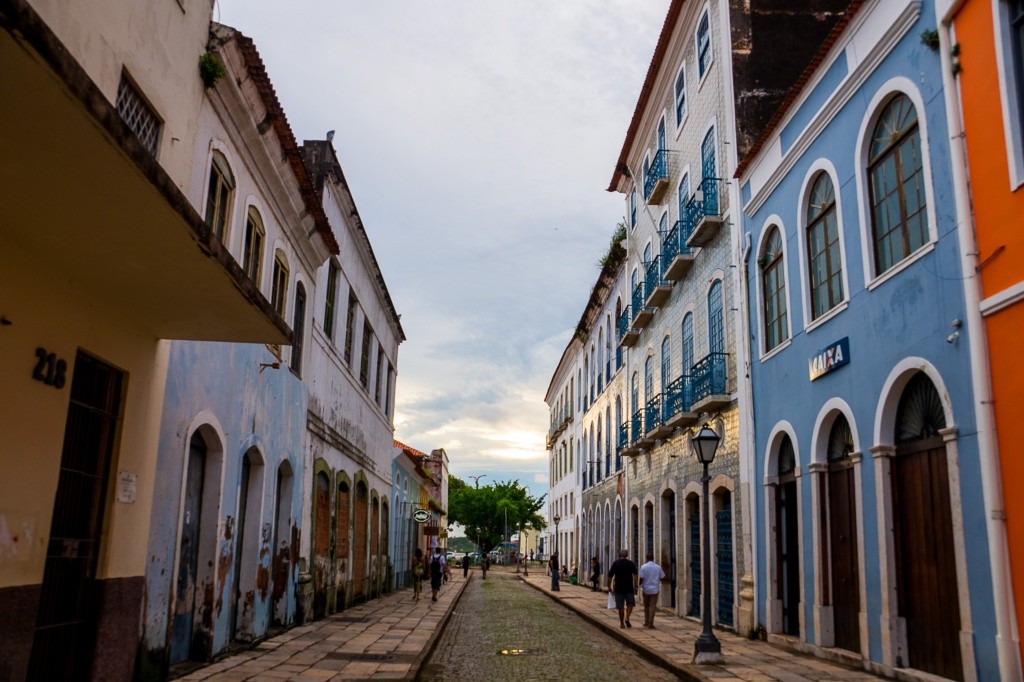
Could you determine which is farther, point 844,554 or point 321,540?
point 321,540

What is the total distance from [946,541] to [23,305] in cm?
869

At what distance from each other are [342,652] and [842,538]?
684cm

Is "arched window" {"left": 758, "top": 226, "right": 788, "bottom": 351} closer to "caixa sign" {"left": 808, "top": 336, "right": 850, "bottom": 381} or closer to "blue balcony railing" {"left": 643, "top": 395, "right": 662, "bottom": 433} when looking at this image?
"caixa sign" {"left": 808, "top": 336, "right": 850, "bottom": 381}

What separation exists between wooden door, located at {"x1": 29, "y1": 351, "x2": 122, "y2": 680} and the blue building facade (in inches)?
311

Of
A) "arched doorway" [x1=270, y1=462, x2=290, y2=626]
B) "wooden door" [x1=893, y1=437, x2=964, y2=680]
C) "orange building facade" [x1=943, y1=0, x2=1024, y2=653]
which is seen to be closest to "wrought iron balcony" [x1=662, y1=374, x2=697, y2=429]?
"wooden door" [x1=893, y1=437, x2=964, y2=680]

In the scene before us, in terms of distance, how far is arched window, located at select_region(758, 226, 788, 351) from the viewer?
13883 millimetres

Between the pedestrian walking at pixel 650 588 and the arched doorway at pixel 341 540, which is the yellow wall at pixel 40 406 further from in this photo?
the pedestrian walking at pixel 650 588

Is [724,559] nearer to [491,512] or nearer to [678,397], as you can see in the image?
[678,397]

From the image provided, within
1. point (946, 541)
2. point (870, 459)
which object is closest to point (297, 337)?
point (870, 459)

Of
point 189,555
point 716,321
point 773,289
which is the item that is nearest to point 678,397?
point 716,321

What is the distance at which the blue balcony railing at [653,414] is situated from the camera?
21.0m

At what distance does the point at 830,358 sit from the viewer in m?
11.7

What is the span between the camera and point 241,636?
475 inches

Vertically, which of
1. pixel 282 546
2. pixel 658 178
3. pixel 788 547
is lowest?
pixel 282 546
